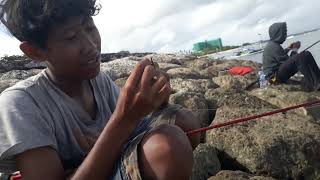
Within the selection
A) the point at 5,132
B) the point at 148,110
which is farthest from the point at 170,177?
the point at 5,132

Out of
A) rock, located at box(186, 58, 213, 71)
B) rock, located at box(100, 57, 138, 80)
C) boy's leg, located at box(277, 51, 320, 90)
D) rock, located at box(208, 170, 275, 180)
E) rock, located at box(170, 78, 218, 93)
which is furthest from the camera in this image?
rock, located at box(186, 58, 213, 71)

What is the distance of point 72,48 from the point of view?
205 centimetres

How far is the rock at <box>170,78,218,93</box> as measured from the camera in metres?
6.36

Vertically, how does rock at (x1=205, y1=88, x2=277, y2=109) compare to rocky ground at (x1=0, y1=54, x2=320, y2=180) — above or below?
above

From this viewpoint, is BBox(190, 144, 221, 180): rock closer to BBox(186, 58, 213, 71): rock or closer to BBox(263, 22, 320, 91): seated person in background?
BBox(263, 22, 320, 91): seated person in background

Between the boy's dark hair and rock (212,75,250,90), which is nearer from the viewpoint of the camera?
the boy's dark hair

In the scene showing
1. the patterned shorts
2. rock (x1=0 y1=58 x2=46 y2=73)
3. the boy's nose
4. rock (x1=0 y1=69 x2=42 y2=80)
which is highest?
the boy's nose

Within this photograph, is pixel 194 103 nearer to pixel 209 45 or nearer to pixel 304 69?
pixel 304 69

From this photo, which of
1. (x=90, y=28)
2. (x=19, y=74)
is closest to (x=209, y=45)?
(x=19, y=74)

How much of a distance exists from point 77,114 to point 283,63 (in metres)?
6.30

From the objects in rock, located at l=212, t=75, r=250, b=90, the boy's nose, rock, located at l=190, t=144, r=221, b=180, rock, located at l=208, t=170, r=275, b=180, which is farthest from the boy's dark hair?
rock, located at l=212, t=75, r=250, b=90

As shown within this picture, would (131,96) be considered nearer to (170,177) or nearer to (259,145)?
(170,177)

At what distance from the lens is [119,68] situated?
7.85 m

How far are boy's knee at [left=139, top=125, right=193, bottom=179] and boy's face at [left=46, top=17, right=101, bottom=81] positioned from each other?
540 millimetres
